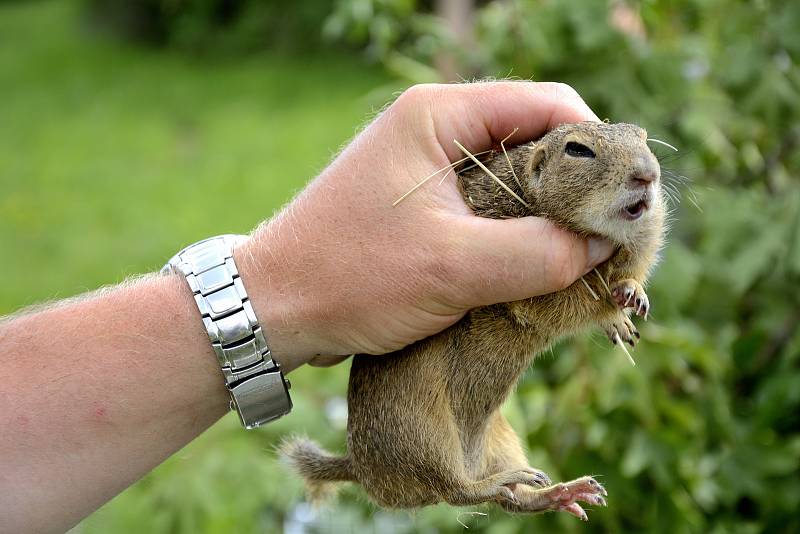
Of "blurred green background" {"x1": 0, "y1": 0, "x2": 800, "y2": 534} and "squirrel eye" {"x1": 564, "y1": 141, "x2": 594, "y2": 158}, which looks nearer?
"squirrel eye" {"x1": 564, "y1": 141, "x2": 594, "y2": 158}

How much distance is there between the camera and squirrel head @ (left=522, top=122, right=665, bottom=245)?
1972 millimetres

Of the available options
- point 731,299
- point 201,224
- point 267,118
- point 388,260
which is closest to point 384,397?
point 388,260

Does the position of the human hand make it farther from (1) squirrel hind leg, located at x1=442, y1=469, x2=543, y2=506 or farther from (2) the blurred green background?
(2) the blurred green background

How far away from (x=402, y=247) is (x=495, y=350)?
339 mm

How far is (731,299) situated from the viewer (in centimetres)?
352

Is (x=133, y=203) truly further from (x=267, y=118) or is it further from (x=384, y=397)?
(x=384, y=397)

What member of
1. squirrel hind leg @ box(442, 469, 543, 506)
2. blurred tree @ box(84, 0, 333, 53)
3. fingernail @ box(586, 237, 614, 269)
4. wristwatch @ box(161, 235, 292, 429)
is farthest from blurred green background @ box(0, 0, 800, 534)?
blurred tree @ box(84, 0, 333, 53)

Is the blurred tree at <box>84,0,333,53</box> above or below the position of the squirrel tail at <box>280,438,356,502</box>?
above

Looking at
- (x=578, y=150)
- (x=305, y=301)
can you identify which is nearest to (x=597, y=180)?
(x=578, y=150)

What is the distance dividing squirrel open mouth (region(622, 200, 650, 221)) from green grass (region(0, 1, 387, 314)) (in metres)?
4.08

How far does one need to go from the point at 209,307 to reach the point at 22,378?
0.48m

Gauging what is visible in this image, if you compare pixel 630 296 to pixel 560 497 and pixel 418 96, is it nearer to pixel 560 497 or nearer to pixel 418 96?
pixel 560 497

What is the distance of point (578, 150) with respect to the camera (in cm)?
206

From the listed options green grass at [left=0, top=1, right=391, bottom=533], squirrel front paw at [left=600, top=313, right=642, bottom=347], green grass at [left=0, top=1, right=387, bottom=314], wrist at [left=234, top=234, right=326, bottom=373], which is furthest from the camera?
green grass at [left=0, top=1, right=387, bottom=314]
